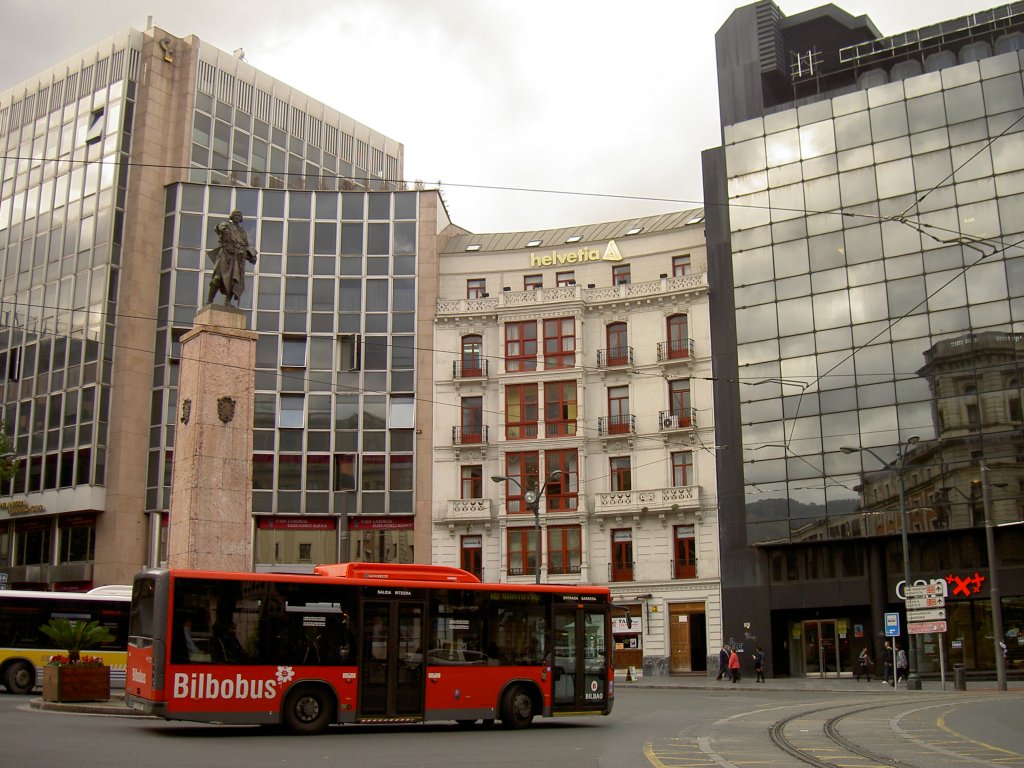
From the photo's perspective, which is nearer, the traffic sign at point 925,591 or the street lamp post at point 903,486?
the traffic sign at point 925,591

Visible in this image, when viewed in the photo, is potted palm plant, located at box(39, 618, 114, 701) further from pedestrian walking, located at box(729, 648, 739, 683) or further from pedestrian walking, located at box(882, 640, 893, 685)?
pedestrian walking, located at box(882, 640, 893, 685)

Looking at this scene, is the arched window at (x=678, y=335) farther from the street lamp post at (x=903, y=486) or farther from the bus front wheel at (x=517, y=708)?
the bus front wheel at (x=517, y=708)

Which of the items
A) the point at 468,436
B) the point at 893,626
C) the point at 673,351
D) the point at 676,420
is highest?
the point at 673,351

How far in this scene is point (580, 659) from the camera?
2098 centimetres

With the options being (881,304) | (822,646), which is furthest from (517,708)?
(881,304)

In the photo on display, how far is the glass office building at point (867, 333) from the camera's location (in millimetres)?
42938

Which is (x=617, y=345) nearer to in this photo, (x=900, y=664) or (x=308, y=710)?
(x=900, y=664)

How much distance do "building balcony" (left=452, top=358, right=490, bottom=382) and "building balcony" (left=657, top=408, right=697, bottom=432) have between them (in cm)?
912

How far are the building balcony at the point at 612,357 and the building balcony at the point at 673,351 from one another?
155 centimetres

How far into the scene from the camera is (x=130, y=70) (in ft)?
186

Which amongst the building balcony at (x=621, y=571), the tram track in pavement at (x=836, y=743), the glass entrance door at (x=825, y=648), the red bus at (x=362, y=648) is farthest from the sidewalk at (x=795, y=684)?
the red bus at (x=362, y=648)

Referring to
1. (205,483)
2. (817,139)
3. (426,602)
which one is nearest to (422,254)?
(817,139)

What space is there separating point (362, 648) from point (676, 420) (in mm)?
33758

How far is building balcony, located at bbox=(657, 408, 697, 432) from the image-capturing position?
50438mm
